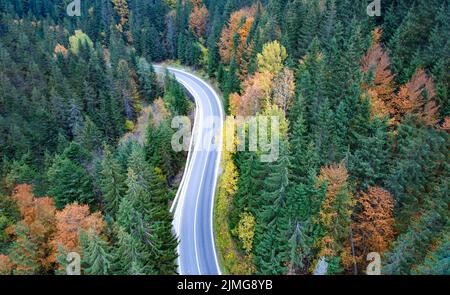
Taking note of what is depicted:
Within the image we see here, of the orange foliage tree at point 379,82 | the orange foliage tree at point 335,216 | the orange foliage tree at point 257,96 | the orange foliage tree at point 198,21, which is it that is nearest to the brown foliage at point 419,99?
the orange foliage tree at point 379,82

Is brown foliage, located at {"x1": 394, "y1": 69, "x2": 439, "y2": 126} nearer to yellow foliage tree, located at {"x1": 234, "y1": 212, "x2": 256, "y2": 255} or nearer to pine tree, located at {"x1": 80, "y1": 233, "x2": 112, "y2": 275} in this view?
yellow foliage tree, located at {"x1": 234, "y1": 212, "x2": 256, "y2": 255}

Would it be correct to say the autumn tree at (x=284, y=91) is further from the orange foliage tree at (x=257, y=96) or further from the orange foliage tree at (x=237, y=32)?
the orange foliage tree at (x=237, y=32)

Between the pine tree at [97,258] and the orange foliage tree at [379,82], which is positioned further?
the orange foliage tree at [379,82]

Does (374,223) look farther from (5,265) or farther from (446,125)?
(5,265)

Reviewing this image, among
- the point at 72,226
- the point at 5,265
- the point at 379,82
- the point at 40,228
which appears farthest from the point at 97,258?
the point at 379,82

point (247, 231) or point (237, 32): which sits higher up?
point (237, 32)
